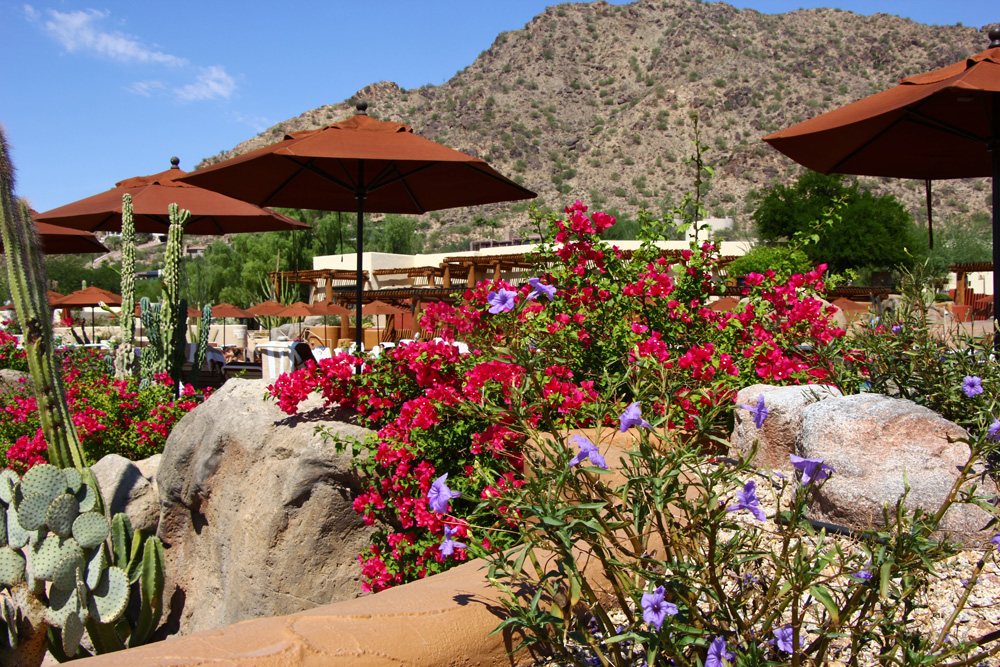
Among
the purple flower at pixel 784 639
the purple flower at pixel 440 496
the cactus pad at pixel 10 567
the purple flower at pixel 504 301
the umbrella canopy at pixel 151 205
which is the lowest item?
the cactus pad at pixel 10 567

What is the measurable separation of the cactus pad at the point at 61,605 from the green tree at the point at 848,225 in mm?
25443

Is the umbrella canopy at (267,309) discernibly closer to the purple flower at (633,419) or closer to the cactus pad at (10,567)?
the cactus pad at (10,567)

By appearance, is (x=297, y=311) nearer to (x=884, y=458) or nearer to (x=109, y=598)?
(x=109, y=598)

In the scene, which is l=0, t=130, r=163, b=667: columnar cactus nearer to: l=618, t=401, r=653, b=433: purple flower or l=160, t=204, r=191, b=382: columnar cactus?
l=618, t=401, r=653, b=433: purple flower

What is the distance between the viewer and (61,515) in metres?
3.15

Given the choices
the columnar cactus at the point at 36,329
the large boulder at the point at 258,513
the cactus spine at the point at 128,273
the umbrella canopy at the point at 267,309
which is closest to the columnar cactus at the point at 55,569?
the columnar cactus at the point at 36,329

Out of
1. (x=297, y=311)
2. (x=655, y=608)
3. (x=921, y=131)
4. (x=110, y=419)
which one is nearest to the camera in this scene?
(x=655, y=608)

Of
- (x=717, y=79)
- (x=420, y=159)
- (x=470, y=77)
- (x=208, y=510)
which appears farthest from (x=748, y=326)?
(x=470, y=77)

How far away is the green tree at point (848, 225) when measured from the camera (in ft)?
86.2

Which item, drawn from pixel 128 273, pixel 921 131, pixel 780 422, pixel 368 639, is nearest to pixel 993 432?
pixel 368 639

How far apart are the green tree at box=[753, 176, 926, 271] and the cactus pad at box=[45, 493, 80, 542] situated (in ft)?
83.1

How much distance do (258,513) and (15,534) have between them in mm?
1082

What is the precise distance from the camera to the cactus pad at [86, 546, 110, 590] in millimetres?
3234

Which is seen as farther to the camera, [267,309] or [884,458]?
[267,309]
